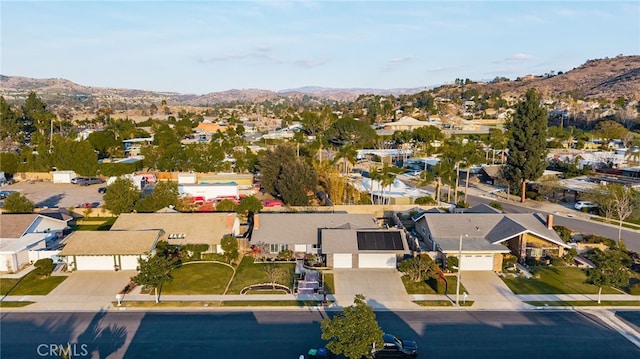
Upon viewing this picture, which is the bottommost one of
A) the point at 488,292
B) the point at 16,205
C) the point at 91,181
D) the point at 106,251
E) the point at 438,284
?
the point at 488,292

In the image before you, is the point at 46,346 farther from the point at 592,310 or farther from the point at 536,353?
the point at 592,310

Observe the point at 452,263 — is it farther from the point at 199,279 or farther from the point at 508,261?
the point at 199,279

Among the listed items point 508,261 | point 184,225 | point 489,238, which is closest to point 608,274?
point 508,261

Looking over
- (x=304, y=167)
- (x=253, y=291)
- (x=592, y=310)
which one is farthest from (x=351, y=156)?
(x=592, y=310)

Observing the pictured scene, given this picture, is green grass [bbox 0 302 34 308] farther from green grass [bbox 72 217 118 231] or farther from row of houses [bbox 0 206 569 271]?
green grass [bbox 72 217 118 231]

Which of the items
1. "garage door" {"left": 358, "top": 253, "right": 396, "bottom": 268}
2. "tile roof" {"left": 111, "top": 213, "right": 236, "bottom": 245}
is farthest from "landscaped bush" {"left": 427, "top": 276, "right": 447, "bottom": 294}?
"tile roof" {"left": 111, "top": 213, "right": 236, "bottom": 245}

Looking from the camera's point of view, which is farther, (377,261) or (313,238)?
(313,238)

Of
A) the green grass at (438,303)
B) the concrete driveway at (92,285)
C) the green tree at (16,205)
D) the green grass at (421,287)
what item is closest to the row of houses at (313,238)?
the concrete driveway at (92,285)
